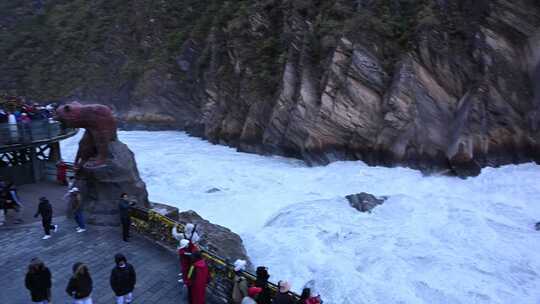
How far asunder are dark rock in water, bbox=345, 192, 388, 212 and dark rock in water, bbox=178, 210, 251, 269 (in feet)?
23.0

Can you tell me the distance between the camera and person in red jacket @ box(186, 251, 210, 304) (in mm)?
9781

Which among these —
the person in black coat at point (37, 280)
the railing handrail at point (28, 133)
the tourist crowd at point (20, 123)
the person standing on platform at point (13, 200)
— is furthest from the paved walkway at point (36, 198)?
the person in black coat at point (37, 280)

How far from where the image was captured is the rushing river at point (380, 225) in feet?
48.8

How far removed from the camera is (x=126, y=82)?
53.4m

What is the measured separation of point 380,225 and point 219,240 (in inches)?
289

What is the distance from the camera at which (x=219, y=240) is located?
15.7m

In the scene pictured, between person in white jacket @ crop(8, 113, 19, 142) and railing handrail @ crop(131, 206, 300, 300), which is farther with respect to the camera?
person in white jacket @ crop(8, 113, 19, 142)

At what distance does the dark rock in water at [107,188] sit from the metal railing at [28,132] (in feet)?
12.7

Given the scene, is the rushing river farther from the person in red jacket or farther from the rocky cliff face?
the person in red jacket

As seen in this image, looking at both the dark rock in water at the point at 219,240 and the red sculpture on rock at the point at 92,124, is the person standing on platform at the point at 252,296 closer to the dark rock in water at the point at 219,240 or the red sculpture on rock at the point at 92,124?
the dark rock in water at the point at 219,240

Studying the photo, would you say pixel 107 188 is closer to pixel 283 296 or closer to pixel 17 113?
pixel 17 113

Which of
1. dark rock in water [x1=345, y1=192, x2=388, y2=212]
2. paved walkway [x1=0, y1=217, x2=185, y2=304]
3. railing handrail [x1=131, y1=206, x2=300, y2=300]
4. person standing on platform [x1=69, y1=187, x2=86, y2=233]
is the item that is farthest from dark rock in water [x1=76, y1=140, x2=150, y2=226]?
dark rock in water [x1=345, y1=192, x2=388, y2=212]

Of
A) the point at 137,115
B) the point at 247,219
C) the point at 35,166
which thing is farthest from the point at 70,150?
the point at 247,219

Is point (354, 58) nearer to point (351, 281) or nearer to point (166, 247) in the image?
point (351, 281)
